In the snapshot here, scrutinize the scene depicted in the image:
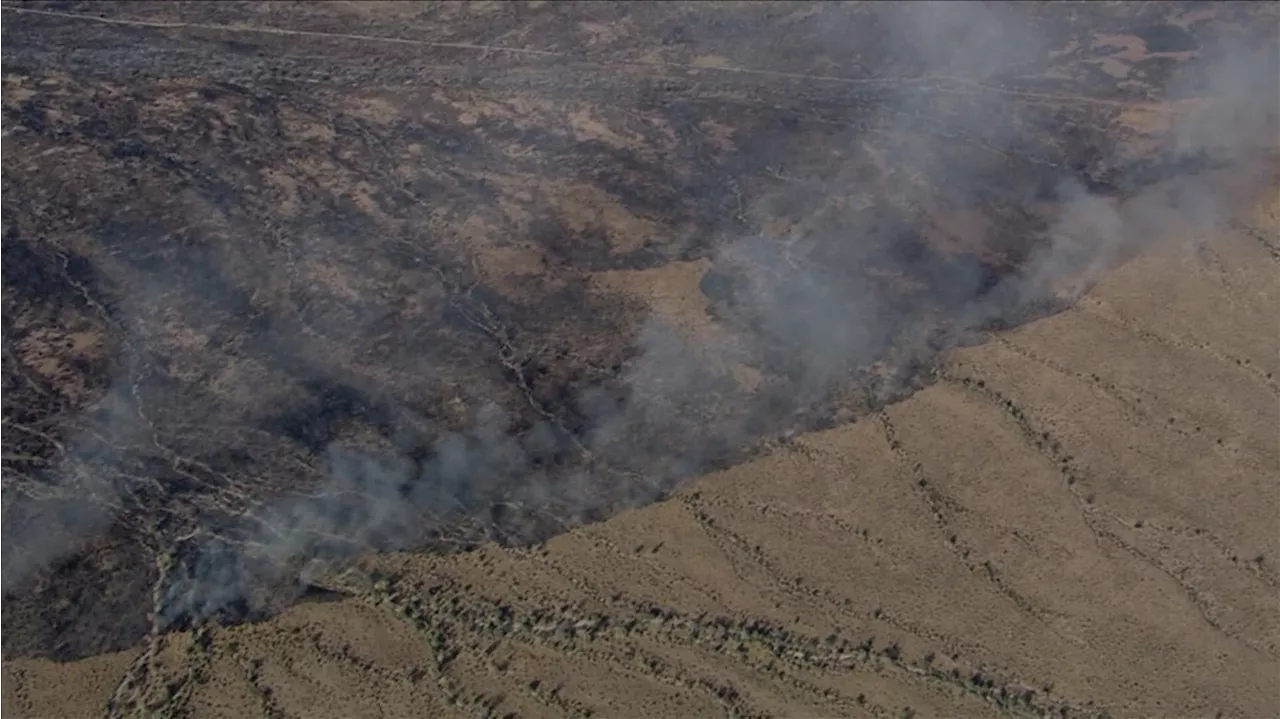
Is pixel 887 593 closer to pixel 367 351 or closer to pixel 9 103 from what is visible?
pixel 367 351

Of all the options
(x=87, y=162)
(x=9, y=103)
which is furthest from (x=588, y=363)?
(x=9, y=103)

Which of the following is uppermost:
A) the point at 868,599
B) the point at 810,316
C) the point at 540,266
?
the point at 540,266

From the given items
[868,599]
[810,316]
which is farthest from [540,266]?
[868,599]

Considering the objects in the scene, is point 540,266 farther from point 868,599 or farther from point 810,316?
point 868,599

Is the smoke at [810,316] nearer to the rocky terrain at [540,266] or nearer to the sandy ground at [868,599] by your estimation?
the rocky terrain at [540,266]

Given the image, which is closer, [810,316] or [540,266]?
[810,316]

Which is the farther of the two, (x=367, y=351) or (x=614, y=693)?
(x=367, y=351)

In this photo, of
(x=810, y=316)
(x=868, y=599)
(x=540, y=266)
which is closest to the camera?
(x=868, y=599)
